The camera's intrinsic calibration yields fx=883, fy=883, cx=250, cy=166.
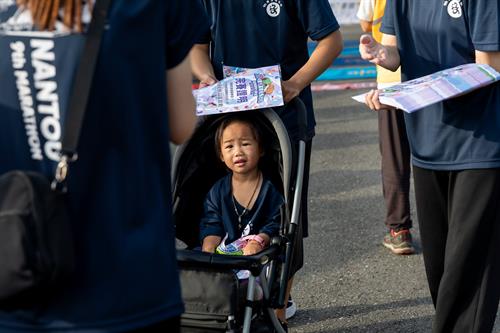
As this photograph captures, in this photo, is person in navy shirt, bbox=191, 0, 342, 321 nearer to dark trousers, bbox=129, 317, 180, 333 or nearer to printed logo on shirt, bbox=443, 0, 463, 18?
printed logo on shirt, bbox=443, 0, 463, 18

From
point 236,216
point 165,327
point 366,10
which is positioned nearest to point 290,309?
point 236,216

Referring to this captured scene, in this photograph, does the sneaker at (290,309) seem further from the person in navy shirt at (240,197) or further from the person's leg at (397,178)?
the person's leg at (397,178)

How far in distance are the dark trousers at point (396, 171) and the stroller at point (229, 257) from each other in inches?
63.7

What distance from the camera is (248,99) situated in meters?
3.56

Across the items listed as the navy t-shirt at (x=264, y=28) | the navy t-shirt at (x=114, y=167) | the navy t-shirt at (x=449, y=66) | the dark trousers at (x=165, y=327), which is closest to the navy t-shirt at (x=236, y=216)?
the navy t-shirt at (x=264, y=28)

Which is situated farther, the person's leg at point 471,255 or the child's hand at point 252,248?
the child's hand at point 252,248

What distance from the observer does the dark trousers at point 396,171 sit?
5.34 meters

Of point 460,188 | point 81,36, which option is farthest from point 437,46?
point 81,36

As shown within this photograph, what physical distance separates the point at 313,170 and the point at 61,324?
5.47 m

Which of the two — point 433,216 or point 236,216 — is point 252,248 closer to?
point 236,216

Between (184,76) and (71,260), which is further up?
(184,76)

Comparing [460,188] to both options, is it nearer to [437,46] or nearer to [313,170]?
[437,46]

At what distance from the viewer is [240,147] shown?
3740mm

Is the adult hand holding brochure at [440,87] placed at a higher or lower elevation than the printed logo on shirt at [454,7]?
lower
